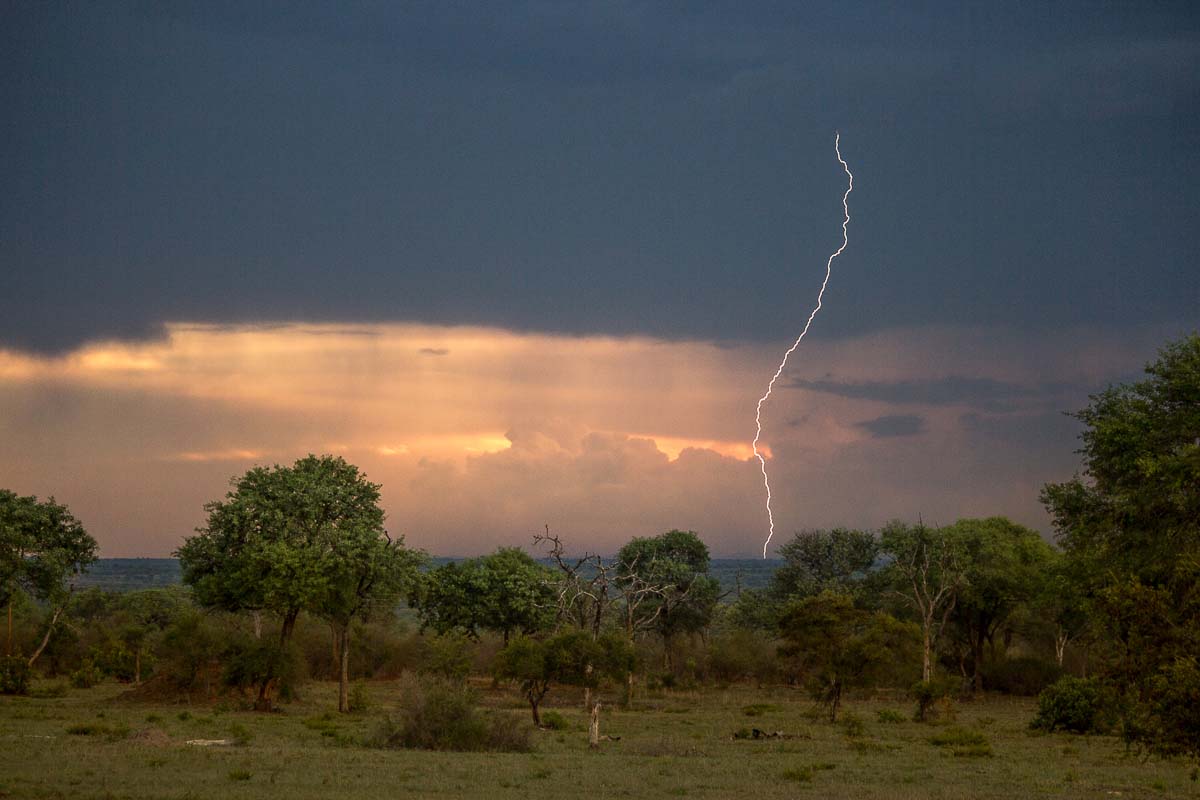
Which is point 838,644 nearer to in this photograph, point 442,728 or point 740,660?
point 442,728

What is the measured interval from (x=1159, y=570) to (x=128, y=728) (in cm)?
3117

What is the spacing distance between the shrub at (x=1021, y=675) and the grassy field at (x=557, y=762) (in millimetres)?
25521

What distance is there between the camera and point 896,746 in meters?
37.7

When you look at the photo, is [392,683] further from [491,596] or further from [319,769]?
[319,769]

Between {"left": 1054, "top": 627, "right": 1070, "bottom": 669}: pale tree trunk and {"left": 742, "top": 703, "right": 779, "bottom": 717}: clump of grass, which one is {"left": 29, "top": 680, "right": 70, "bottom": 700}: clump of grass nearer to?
{"left": 742, "top": 703, "right": 779, "bottom": 717}: clump of grass

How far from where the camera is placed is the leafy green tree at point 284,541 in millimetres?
47344

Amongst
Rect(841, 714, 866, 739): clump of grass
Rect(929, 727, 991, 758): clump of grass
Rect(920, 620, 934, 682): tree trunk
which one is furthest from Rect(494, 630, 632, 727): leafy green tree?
Rect(920, 620, 934, 682): tree trunk

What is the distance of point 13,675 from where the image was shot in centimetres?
5131

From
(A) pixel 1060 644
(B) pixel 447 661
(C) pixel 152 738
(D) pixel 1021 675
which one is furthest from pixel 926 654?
(C) pixel 152 738

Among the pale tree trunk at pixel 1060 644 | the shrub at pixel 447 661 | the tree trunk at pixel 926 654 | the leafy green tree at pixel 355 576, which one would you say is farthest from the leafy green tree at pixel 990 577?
the leafy green tree at pixel 355 576

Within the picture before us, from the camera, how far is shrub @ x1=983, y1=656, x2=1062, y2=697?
232 ft

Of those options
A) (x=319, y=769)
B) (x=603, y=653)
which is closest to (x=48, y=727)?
(x=319, y=769)

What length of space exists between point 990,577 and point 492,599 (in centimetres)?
3276

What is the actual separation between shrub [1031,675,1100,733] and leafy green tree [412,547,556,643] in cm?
3429
